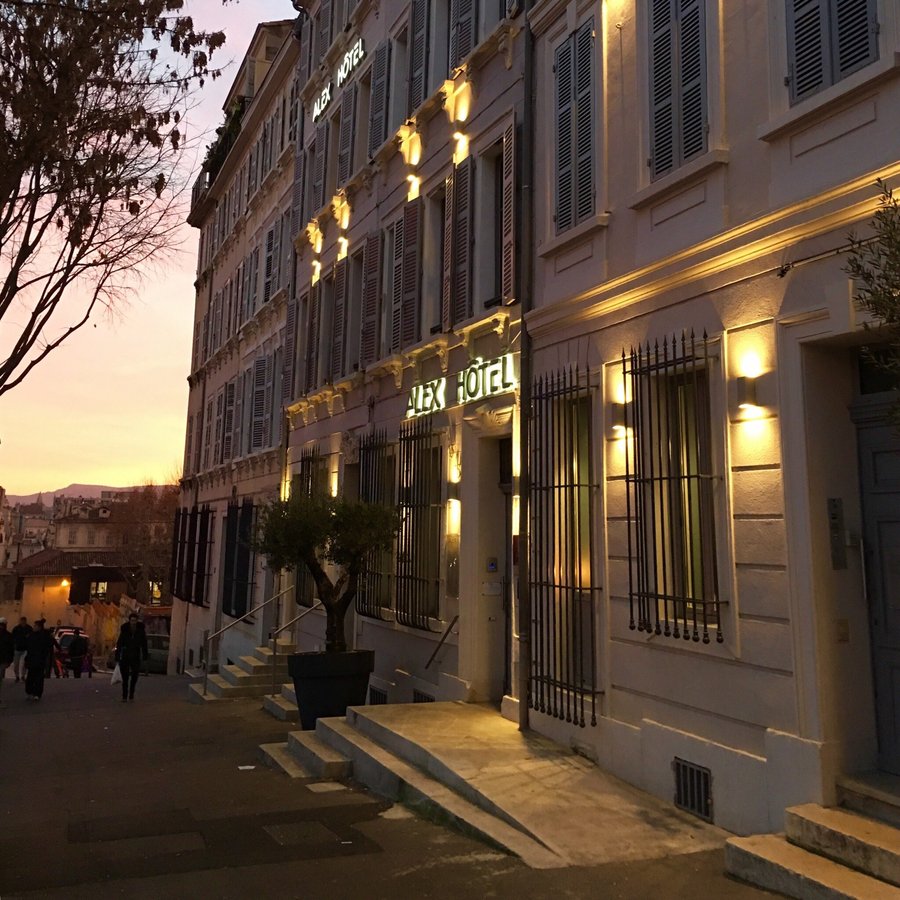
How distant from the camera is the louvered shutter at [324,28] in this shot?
15.6 m

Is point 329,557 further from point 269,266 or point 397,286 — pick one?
point 269,266

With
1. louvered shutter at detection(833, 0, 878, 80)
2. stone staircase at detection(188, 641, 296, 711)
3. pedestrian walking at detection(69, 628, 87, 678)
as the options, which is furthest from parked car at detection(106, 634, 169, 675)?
louvered shutter at detection(833, 0, 878, 80)

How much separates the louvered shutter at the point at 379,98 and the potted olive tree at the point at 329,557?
237 inches

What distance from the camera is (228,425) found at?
69.4 ft

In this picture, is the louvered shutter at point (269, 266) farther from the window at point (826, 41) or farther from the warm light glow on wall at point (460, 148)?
the window at point (826, 41)

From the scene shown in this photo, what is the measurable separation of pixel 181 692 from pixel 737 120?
15.3 meters

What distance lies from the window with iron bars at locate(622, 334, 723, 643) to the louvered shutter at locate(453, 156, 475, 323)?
336 centimetres

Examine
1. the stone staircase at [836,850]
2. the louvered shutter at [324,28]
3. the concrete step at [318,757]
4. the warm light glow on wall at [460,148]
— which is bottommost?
the concrete step at [318,757]

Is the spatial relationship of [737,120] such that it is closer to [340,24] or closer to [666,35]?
[666,35]

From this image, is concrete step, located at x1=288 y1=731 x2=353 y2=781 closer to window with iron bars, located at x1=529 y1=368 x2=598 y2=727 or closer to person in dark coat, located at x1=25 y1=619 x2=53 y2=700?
window with iron bars, located at x1=529 y1=368 x2=598 y2=727

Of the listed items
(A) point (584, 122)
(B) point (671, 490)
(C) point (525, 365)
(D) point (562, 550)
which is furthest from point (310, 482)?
(B) point (671, 490)

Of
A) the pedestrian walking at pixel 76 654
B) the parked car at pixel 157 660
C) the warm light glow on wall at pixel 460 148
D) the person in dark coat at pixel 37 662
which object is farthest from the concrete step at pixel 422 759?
the parked car at pixel 157 660

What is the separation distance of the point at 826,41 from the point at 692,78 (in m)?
1.21

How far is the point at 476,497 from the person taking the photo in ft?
29.7
